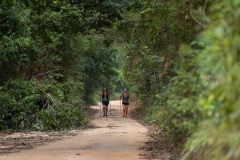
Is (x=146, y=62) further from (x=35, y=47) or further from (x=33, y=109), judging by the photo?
(x=33, y=109)

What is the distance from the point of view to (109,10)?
17453 mm

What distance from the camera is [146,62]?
2817 cm

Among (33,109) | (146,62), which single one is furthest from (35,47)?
(146,62)

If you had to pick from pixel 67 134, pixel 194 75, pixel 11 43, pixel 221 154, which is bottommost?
pixel 67 134

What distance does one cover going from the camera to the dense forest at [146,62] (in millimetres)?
4656

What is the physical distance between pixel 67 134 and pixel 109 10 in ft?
18.6

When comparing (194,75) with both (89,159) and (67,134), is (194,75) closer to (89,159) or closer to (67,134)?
(89,159)

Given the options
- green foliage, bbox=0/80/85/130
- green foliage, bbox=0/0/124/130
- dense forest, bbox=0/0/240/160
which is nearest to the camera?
dense forest, bbox=0/0/240/160

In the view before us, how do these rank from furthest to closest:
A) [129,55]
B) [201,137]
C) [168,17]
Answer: [129,55]
[168,17]
[201,137]

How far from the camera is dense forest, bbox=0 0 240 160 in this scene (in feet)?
15.3

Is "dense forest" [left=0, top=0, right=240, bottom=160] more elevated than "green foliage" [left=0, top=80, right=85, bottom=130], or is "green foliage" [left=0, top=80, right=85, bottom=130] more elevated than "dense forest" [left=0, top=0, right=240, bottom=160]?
"dense forest" [left=0, top=0, right=240, bottom=160]

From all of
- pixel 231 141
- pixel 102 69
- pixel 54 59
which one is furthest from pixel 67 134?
pixel 102 69

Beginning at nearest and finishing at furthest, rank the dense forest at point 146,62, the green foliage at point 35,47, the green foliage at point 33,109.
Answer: the dense forest at point 146,62
the green foliage at point 35,47
the green foliage at point 33,109

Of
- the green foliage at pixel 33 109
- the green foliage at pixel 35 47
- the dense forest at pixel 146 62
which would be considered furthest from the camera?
the green foliage at pixel 33 109
